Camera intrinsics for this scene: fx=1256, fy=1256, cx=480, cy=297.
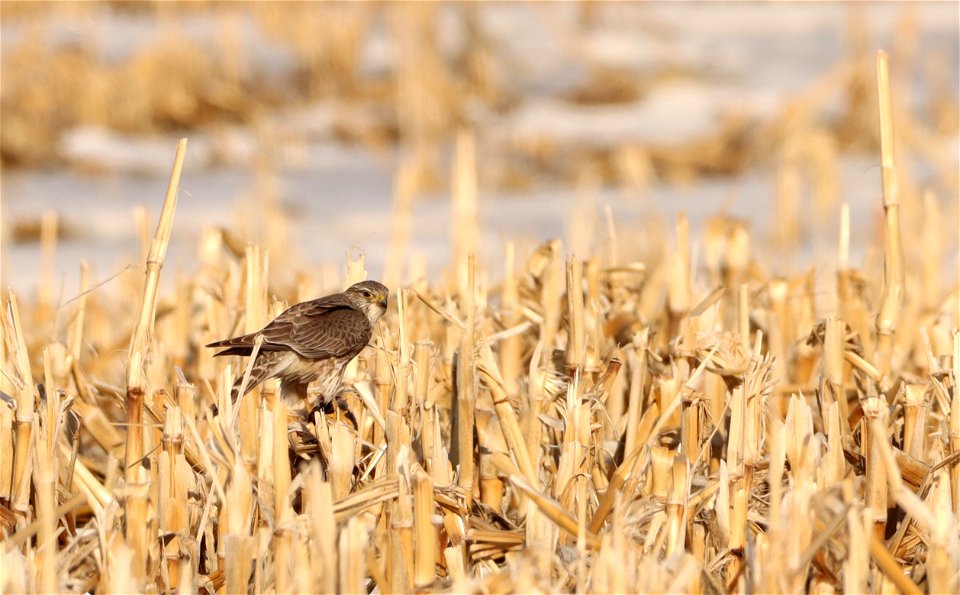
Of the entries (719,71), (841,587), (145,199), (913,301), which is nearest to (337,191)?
(145,199)

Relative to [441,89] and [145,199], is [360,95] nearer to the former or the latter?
[441,89]

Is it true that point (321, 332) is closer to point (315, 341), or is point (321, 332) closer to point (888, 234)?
point (315, 341)

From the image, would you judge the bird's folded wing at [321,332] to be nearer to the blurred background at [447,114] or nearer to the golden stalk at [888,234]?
the golden stalk at [888,234]

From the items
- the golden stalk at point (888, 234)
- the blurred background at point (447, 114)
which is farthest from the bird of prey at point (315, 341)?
the blurred background at point (447, 114)

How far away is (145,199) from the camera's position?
8.05 meters

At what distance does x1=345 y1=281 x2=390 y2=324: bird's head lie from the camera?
2.54m

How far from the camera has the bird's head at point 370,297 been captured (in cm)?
254

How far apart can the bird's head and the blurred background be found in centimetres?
368

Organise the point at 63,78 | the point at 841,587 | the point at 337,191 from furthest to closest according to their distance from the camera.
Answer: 1. the point at 63,78
2. the point at 337,191
3. the point at 841,587

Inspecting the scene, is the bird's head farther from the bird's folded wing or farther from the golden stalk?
the golden stalk

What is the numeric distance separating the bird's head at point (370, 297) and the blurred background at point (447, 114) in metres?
3.68

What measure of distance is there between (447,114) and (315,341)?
24.7 feet

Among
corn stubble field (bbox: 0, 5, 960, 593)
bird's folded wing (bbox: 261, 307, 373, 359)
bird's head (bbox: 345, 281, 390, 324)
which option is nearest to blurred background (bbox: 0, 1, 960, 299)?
corn stubble field (bbox: 0, 5, 960, 593)

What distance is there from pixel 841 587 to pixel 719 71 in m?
9.35
